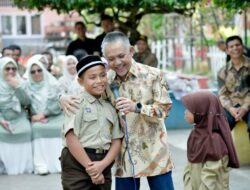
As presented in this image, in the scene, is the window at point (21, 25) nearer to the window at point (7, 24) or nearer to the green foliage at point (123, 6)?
the window at point (7, 24)

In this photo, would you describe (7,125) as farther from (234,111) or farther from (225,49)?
(225,49)

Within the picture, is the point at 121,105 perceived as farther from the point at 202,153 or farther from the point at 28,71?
the point at 28,71

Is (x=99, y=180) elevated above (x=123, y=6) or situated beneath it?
situated beneath

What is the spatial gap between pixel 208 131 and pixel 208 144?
0.10m

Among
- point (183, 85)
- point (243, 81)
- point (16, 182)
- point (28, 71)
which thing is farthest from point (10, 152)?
point (183, 85)

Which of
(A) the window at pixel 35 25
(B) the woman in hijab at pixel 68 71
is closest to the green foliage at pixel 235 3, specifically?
(B) the woman in hijab at pixel 68 71

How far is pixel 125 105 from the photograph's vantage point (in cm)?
354

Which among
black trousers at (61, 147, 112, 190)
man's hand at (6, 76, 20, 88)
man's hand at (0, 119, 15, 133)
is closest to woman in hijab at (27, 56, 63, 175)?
man's hand at (0, 119, 15, 133)

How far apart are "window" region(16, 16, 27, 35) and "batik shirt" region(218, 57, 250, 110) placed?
26.4 m

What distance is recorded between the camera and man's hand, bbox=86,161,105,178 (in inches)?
143

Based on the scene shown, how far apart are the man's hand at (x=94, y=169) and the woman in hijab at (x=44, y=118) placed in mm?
3664

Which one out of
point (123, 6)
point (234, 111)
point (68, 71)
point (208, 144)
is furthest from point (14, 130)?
point (208, 144)

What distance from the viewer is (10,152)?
23.9 ft

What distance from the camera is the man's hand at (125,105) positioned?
3.54 m
